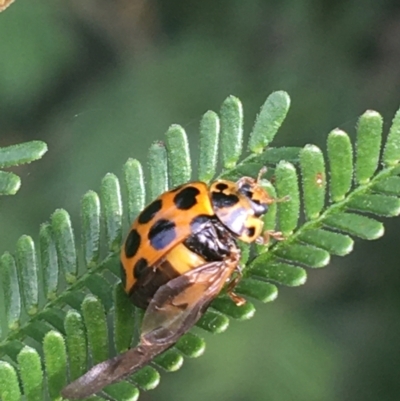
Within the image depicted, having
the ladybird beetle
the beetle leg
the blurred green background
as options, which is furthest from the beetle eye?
the blurred green background

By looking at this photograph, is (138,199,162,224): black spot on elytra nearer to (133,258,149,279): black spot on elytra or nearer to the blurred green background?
(133,258,149,279): black spot on elytra

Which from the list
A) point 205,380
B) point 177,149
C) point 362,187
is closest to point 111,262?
point 177,149

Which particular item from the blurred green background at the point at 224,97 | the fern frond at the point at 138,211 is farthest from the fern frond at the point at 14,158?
the blurred green background at the point at 224,97

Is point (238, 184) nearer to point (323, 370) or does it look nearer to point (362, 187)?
point (362, 187)

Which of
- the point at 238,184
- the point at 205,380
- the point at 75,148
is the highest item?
the point at 75,148

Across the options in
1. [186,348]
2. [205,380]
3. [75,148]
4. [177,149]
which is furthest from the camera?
[75,148]

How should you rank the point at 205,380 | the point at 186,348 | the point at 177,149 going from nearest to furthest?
the point at 186,348 < the point at 177,149 < the point at 205,380

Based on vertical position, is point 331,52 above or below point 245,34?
below
